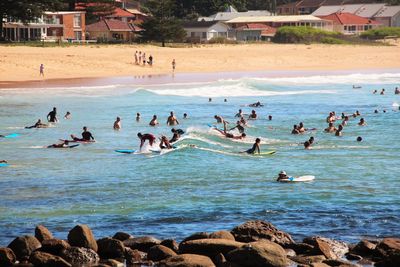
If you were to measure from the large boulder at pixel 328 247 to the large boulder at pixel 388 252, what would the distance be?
0.70 meters

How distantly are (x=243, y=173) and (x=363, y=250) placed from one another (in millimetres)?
9865

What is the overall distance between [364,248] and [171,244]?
3.48 m

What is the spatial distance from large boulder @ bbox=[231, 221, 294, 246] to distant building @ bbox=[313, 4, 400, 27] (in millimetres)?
113621

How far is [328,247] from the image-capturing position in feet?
48.9

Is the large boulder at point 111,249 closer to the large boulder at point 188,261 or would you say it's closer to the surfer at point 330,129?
the large boulder at point 188,261

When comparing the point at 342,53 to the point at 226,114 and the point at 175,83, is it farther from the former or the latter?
the point at 226,114

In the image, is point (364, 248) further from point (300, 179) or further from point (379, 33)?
point (379, 33)

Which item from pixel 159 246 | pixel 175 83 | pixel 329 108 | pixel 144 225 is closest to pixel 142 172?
pixel 144 225

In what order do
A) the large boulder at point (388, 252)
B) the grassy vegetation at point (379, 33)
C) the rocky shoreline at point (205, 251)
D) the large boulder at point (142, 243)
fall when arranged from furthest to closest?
A: the grassy vegetation at point (379, 33) → the large boulder at point (142, 243) → the large boulder at point (388, 252) → the rocky shoreline at point (205, 251)

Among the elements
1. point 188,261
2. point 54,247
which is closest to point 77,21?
point 54,247

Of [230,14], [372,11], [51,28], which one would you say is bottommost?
[51,28]

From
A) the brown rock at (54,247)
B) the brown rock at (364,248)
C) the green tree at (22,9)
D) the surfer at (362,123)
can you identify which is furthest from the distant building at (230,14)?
the brown rock at (54,247)

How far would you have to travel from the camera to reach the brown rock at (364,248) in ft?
49.3

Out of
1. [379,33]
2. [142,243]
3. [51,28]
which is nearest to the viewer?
[142,243]
